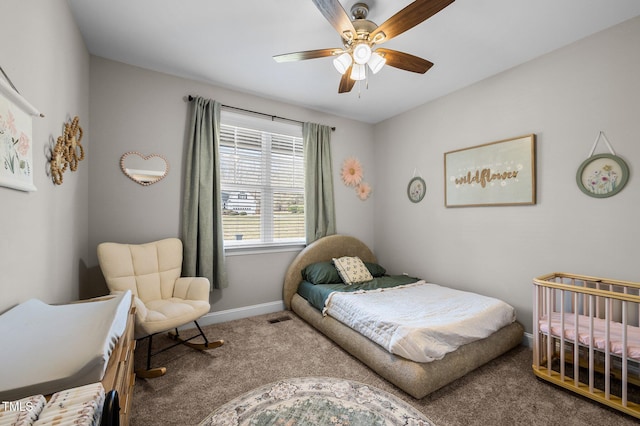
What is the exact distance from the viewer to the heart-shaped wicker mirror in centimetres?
250

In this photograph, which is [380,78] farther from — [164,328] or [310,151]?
[164,328]

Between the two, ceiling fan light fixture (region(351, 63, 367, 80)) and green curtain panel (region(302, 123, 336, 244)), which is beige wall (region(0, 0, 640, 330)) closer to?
green curtain panel (region(302, 123, 336, 244))

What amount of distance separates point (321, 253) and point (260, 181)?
1178 mm

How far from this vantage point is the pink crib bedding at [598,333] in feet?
5.23

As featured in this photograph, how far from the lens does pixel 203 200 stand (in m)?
2.75

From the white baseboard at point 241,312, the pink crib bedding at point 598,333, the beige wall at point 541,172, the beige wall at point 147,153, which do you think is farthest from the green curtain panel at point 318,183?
the pink crib bedding at point 598,333

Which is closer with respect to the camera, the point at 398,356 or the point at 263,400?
the point at 263,400

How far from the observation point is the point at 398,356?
6.04 feet

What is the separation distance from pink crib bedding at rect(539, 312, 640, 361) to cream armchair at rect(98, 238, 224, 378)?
2590 mm

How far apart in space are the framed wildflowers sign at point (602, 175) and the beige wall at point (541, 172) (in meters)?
0.04

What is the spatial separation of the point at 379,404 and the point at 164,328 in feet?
5.00

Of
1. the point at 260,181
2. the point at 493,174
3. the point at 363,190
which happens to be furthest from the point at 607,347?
the point at 260,181

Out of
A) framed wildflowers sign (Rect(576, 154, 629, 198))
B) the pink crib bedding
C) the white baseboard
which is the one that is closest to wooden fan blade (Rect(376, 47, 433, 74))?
framed wildflowers sign (Rect(576, 154, 629, 198))

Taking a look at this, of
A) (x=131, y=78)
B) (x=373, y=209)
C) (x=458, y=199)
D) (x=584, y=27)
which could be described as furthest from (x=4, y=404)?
(x=373, y=209)
